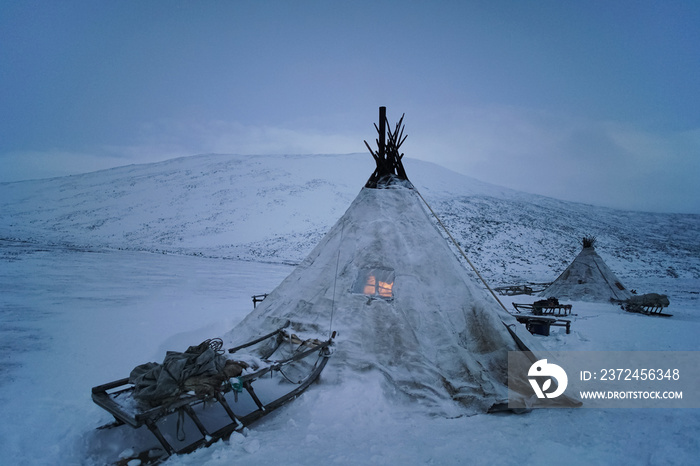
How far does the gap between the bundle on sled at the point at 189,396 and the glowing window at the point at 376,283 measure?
1517mm

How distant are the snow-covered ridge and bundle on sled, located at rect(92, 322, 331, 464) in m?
23.6

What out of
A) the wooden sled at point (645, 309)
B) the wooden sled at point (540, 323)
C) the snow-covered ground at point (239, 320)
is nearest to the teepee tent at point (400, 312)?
the snow-covered ground at point (239, 320)

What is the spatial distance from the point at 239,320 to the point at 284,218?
109 ft

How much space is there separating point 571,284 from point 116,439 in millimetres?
20160

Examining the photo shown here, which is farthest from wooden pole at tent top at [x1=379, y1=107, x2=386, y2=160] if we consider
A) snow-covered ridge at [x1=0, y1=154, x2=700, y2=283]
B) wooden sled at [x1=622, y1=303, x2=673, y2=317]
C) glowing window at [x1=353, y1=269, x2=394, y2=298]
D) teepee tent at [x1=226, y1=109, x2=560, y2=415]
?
snow-covered ridge at [x1=0, y1=154, x2=700, y2=283]

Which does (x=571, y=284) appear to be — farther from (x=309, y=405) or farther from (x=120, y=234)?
(x=120, y=234)

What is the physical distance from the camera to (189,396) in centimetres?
435

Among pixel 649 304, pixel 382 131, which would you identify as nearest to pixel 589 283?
pixel 649 304

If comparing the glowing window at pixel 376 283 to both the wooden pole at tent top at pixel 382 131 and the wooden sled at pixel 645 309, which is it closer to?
the wooden pole at tent top at pixel 382 131

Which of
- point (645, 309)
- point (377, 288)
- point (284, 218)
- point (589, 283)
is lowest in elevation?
point (645, 309)

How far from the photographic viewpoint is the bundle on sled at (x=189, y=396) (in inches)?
161

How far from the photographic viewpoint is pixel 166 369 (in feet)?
14.9

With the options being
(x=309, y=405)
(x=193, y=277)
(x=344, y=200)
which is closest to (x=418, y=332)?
(x=309, y=405)

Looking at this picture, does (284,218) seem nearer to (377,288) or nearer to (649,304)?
(649,304)
